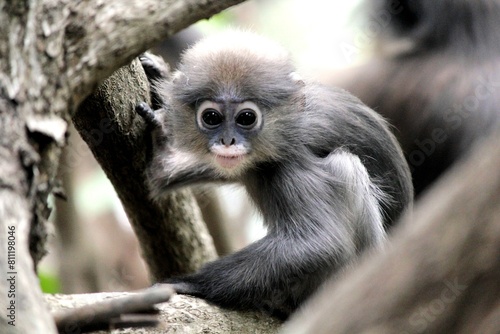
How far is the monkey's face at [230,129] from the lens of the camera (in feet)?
13.2

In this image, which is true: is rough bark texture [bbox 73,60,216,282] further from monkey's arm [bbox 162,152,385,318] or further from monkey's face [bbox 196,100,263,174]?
monkey's arm [bbox 162,152,385,318]

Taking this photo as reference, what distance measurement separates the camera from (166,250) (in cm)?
459

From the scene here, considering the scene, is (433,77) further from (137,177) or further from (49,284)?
(49,284)

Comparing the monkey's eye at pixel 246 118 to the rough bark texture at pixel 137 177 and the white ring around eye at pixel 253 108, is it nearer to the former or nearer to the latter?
the white ring around eye at pixel 253 108

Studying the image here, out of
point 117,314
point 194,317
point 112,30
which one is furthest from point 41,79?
point 194,317

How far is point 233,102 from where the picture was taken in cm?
406

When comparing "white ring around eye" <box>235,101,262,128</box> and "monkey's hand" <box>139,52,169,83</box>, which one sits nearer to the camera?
"white ring around eye" <box>235,101,262,128</box>

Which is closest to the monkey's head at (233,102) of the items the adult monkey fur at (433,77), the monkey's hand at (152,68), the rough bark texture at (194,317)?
the monkey's hand at (152,68)

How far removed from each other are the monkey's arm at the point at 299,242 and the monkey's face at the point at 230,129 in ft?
0.82

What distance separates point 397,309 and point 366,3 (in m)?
5.16

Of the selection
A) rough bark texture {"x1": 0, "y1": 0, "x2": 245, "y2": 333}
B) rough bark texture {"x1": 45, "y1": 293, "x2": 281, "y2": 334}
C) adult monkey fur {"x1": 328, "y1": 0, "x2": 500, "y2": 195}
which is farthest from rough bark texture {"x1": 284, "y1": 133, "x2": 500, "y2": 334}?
adult monkey fur {"x1": 328, "y1": 0, "x2": 500, "y2": 195}

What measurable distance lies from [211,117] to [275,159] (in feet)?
1.36

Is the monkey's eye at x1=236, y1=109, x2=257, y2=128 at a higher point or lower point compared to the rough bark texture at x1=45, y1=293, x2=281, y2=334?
higher

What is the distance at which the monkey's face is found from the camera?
402 cm
